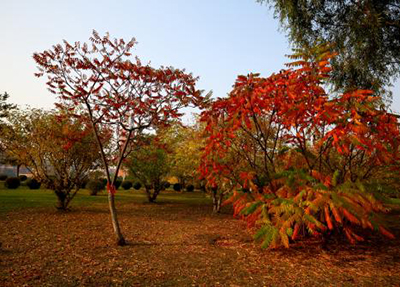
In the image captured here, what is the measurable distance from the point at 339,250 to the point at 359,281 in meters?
2.01

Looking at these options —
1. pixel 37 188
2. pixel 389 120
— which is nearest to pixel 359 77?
pixel 389 120

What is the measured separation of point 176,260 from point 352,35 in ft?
31.3

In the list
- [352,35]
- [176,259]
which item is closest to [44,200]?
[176,259]

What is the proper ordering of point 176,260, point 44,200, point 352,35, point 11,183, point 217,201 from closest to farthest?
1. point 176,260
2. point 352,35
3. point 217,201
4. point 44,200
5. point 11,183

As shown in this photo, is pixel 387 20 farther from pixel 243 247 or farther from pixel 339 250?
pixel 243 247

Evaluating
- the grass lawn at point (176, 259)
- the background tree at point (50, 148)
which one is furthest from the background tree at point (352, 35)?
the background tree at point (50, 148)

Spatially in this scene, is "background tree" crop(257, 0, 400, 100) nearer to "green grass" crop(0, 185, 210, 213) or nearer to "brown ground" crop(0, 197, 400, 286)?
"brown ground" crop(0, 197, 400, 286)

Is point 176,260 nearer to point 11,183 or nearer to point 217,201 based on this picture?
point 217,201

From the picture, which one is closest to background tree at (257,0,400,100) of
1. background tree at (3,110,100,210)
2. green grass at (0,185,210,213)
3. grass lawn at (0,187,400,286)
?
grass lawn at (0,187,400,286)

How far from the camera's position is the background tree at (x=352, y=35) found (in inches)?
374

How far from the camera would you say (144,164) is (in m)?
16.8

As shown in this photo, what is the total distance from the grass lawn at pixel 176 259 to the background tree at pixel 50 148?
3.27 meters

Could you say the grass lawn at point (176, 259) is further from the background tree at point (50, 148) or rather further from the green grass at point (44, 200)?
the green grass at point (44, 200)

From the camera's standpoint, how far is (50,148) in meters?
11.6
